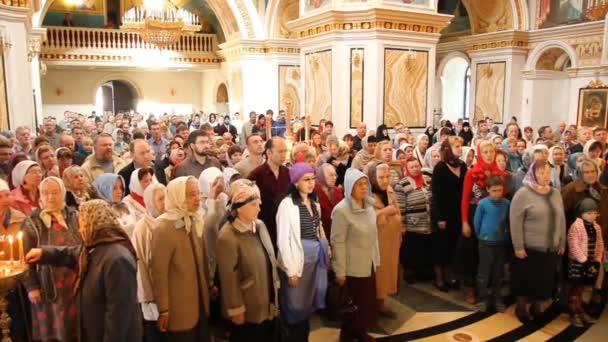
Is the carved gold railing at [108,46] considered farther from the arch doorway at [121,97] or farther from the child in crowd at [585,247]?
the child in crowd at [585,247]

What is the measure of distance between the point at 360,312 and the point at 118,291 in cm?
208

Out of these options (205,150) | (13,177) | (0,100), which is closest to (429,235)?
(205,150)

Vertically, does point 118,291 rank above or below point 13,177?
below

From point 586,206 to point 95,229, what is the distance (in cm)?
421

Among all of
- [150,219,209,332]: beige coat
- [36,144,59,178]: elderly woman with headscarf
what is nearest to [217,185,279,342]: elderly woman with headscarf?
[150,219,209,332]: beige coat

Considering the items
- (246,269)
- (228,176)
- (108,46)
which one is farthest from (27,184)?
(108,46)

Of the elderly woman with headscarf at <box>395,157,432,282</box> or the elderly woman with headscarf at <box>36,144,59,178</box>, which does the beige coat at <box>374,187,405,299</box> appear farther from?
the elderly woman with headscarf at <box>36,144,59,178</box>

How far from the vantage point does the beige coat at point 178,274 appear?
9.94 ft

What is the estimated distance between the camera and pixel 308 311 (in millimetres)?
3691

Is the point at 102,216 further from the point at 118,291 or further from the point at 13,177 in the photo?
the point at 13,177

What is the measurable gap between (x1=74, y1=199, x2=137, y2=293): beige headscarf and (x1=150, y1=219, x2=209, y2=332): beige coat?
404 millimetres

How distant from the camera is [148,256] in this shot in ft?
10.4

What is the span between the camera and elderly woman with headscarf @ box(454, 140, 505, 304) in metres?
5.04

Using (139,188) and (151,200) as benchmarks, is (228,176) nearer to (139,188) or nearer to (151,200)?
(139,188)
